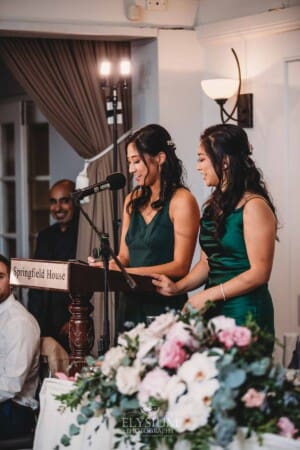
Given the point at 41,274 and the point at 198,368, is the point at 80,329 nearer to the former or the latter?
the point at 41,274

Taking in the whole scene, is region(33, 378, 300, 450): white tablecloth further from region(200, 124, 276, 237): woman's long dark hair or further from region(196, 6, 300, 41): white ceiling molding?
region(196, 6, 300, 41): white ceiling molding

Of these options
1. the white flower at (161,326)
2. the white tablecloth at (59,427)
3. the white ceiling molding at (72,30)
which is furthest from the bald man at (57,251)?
the white flower at (161,326)

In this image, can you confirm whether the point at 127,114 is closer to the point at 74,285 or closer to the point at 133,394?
the point at 74,285

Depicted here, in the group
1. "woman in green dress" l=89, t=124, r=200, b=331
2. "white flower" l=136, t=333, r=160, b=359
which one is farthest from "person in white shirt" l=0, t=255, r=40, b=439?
"white flower" l=136, t=333, r=160, b=359

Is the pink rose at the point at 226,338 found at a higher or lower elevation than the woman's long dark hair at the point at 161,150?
lower

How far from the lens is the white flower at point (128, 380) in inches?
71.6

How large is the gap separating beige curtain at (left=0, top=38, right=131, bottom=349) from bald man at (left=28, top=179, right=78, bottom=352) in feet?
0.69

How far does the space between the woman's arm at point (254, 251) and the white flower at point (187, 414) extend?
4.15 feet

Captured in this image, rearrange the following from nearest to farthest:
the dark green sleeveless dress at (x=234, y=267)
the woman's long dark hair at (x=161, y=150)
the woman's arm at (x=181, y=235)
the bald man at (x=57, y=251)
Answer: the dark green sleeveless dress at (x=234, y=267), the woman's arm at (x=181, y=235), the woman's long dark hair at (x=161, y=150), the bald man at (x=57, y=251)

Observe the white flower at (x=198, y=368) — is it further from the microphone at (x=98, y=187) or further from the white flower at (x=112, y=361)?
the microphone at (x=98, y=187)

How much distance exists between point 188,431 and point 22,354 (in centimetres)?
209

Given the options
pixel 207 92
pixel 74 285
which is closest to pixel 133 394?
pixel 74 285

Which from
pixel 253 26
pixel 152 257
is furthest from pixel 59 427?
pixel 253 26

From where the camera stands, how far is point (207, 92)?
16.2 ft
